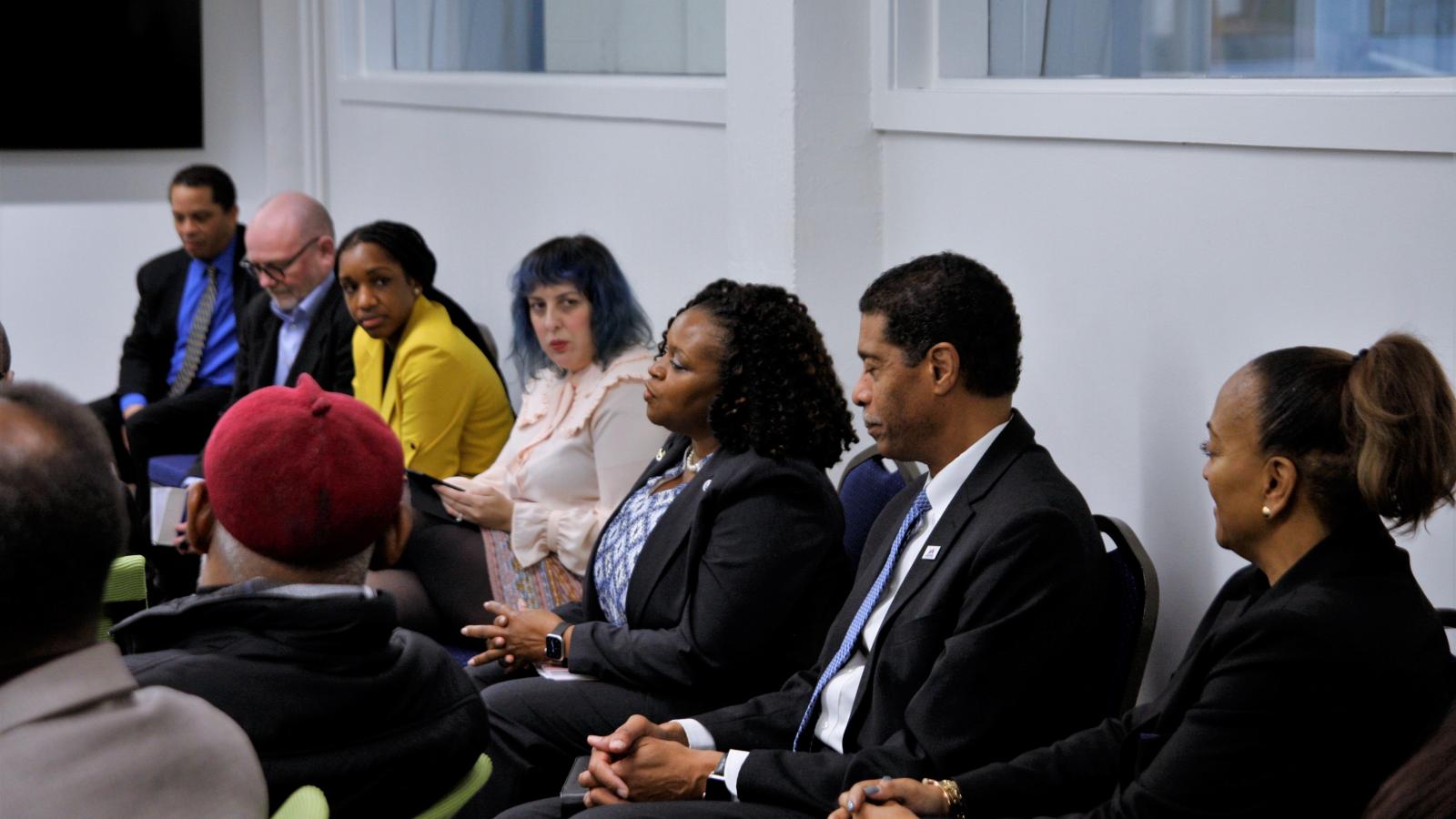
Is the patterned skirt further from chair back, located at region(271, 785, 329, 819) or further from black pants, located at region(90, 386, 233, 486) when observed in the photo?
black pants, located at region(90, 386, 233, 486)

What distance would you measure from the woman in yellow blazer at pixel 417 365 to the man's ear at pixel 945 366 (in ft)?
6.36

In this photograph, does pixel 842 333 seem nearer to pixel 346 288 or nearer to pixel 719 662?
pixel 719 662

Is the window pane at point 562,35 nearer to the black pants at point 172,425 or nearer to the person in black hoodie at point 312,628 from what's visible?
the black pants at point 172,425

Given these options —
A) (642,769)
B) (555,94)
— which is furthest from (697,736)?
(555,94)

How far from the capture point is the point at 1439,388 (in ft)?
6.09

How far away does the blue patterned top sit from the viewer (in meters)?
3.01

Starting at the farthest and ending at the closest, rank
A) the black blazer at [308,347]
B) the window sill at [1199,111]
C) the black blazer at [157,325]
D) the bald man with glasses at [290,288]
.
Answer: the black blazer at [157,325] < the bald man with glasses at [290,288] < the black blazer at [308,347] < the window sill at [1199,111]

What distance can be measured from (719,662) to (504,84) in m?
2.90

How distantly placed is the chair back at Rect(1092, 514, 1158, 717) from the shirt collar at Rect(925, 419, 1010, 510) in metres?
0.24

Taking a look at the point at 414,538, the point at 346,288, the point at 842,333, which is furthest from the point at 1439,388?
the point at 346,288

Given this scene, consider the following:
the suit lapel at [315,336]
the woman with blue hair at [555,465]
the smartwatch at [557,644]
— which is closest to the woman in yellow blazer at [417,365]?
the woman with blue hair at [555,465]

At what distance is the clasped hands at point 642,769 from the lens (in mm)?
2410

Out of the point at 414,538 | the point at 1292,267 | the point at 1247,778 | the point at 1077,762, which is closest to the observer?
the point at 1247,778

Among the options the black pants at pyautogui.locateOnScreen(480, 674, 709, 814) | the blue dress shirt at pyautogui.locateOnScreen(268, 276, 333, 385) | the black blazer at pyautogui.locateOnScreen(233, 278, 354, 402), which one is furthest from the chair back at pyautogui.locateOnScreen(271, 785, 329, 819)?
the blue dress shirt at pyautogui.locateOnScreen(268, 276, 333, 385)
